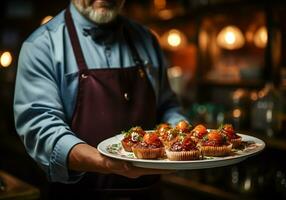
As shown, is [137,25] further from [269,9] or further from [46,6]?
[46,6]

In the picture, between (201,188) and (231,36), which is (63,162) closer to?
(201,188)

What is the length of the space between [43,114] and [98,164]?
0.36 metres

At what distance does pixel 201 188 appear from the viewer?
4473mm

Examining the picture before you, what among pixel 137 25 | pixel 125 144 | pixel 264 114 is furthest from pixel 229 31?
pixel 125 144

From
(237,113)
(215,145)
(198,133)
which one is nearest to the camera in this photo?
(215,145)

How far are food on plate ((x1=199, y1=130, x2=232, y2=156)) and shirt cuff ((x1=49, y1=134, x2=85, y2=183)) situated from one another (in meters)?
0.51

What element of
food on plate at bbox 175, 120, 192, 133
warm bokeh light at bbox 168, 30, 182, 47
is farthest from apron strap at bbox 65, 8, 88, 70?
warm bokeh light at bbox 168, 30, 182, 47

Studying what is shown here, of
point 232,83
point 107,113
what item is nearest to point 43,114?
point 107,113

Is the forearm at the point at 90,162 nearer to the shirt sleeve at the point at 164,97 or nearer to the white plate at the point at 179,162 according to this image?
the white plate at the point at 179,162

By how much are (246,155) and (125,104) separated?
2.35 feet

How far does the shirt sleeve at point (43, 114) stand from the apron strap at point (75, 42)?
0.12m

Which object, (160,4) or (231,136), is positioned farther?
(160,4)

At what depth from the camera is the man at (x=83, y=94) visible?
205 centimetres

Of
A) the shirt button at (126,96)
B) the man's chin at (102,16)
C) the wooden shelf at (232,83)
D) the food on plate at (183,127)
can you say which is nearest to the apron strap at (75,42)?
the man's chin at (102,16)
